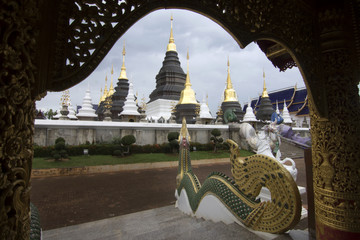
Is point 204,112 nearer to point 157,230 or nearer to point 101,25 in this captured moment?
point 157,230

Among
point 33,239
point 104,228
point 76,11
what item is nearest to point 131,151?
point 104,228

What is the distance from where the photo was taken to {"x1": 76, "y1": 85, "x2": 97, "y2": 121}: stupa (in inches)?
687

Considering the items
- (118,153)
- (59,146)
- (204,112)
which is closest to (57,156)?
(59,146)

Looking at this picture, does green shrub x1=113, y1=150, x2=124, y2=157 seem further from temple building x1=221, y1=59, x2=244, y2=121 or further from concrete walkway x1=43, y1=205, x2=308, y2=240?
temple building x1=221, y1=59, x2=244, y2=121

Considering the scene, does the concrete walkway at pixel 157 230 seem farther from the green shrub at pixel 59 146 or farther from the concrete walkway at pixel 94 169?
the green shrub at pixel 59 146

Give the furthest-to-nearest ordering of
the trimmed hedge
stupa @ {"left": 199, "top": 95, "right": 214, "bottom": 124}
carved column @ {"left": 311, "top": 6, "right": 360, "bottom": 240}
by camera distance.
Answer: stupa @ {"left": 199, "top": 95, "right": 214, "bottom": 124}, the trimmed hedge, carved column @ {"left": 311, "top": 6, "right": 360, "bottom": 240}

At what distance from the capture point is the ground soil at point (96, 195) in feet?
17.1

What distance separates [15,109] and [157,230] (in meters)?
2.96

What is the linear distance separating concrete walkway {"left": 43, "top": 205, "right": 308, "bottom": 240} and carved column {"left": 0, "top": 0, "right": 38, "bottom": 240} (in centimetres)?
223

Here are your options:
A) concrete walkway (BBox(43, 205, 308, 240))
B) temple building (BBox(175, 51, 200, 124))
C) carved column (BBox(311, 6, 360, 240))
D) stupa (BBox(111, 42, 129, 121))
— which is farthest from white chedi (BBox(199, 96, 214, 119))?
carved column (BBox(311, 6, 360, 240))

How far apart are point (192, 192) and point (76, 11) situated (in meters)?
4.03

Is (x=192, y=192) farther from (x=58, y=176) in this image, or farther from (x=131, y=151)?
(x=131, y=151)

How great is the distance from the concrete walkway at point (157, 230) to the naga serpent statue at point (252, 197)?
0.50 ft

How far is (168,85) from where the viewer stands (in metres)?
24.5
